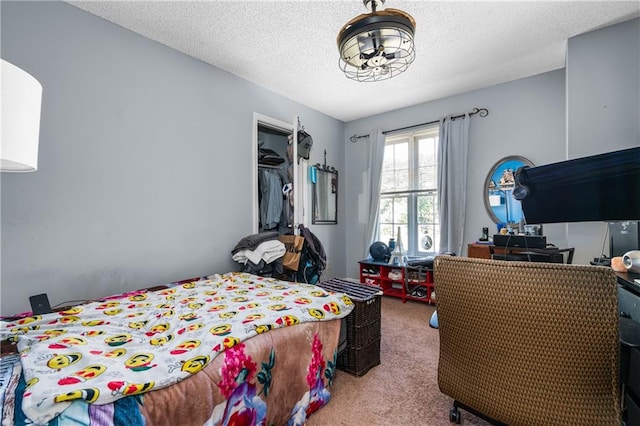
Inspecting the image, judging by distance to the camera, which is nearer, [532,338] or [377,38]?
[532,338]

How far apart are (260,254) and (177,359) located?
174 centimetres

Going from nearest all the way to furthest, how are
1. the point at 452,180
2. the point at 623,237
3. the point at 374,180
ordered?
the point at 623,237, the point at 452,180, the point at 374,180

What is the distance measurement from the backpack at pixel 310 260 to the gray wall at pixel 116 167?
0.71m

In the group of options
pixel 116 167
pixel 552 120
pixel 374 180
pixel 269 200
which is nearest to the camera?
pixel 116 167

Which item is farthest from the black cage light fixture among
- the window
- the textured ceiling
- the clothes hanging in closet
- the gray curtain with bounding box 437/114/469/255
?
the window

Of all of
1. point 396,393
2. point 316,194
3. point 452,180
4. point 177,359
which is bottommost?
point 396,393

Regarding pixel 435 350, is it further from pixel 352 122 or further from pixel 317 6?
pixel 352 122

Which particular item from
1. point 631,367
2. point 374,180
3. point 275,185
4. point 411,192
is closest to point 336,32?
point 275,185

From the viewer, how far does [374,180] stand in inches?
171

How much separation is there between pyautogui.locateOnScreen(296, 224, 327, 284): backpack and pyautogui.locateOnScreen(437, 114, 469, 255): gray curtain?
1.62 metres

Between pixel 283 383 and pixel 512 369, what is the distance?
3.39ft

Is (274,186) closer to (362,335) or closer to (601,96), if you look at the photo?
(362,335)

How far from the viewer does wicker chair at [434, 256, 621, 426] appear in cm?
100

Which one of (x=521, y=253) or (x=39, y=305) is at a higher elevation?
(x=521, y=253)
